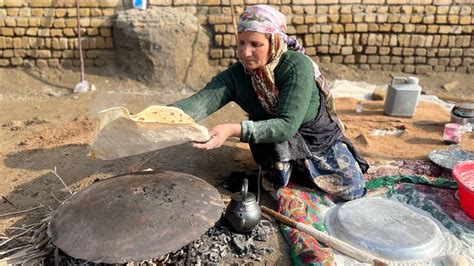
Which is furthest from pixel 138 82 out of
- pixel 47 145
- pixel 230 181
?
pixel 230 181

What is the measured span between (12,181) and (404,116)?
3.98 metres

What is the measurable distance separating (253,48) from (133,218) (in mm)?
1203

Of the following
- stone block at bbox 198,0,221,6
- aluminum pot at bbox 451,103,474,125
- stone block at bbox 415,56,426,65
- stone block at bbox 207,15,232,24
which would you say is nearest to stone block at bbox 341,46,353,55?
stone block at bbox 415,56,426,65

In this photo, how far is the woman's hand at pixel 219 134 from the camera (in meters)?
2.36

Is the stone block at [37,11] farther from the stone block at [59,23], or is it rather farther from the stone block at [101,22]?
the stone block at [101,22]

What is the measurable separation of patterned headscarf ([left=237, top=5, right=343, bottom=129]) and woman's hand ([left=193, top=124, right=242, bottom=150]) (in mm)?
387

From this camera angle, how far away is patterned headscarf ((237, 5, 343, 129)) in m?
2.47

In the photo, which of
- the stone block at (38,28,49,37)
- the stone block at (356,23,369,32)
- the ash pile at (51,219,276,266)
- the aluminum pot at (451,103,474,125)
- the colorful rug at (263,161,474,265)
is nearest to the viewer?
the ash pile at (51,219,276,266)

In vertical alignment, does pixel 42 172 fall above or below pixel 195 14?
below

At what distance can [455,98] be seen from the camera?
5.46 metres

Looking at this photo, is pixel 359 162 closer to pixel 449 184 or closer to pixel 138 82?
pixel 449 184

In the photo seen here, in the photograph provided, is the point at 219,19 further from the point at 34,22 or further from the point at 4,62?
the point at 4,62

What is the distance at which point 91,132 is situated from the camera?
13.8 feet

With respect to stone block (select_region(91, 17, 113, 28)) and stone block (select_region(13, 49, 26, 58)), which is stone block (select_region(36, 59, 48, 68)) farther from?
stone block (select_region(91, 17, 113, 28))
